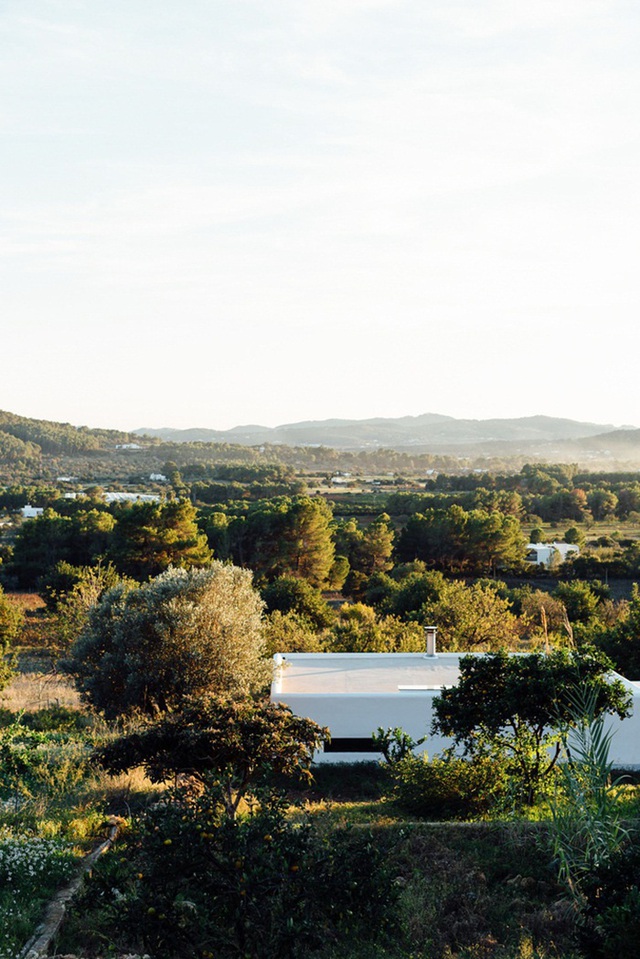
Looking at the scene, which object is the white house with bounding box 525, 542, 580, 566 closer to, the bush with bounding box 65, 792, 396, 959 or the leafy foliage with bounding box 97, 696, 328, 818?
the leafy foliage with bounding box 97, 696, 328, 818

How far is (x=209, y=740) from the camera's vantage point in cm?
762

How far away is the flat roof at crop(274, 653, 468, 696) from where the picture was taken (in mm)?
13742

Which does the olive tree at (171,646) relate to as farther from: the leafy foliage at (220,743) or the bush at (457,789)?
the leafy foliage at (220,743)

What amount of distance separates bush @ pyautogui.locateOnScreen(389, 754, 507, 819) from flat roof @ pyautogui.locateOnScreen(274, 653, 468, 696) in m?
3.37

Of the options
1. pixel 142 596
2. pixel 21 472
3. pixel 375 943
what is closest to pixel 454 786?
pixel 375 943

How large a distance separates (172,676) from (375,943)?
8911mm

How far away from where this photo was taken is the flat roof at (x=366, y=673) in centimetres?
1374

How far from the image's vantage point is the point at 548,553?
40.3 meters

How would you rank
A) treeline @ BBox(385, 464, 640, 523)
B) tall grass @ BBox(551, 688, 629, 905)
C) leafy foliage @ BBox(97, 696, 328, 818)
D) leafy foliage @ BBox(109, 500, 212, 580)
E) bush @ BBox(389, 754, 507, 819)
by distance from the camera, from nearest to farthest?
tall grass @ BBox(551, 688, 629, 905) < leafy foliage @ BBox(97, 696, 328, 818) < bush @ BBox(389, 754, 507, 819) < leafy foliage @ BBox(109, 500, 212, 580) < treeline @ BBox(385, 464, 640, 523)

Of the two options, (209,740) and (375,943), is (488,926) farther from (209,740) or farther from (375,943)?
(209,740)

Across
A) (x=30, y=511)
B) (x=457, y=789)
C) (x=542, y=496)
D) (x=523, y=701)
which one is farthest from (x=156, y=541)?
(x=542, y=496)

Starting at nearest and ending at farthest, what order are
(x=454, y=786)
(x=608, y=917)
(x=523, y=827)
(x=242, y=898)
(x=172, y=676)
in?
(x=608, y=917) → (x=242, y=898) → (x=523, y=827) → (x=454, y=786) → (x=172, y=676)

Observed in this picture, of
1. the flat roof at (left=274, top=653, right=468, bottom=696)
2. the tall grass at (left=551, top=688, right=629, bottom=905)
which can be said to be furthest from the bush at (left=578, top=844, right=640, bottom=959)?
the flat roof at (left=274, top=653, right=468, bottom=696)

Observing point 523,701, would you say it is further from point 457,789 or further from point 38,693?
point 38,693
